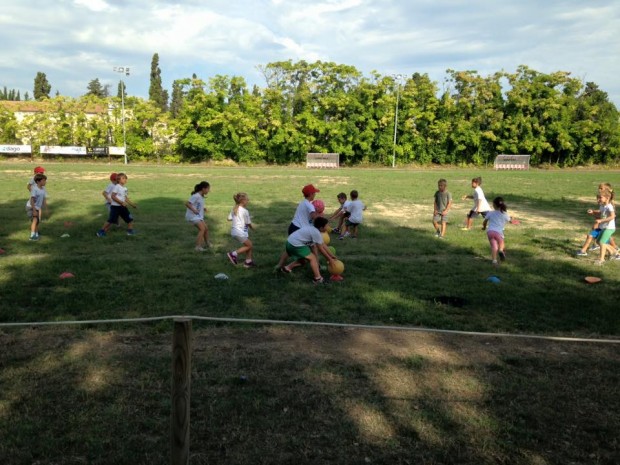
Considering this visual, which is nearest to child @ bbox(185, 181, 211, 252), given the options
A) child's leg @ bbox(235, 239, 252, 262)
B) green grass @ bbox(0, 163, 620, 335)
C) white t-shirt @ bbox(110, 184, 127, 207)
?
green grass @ bbox(0, 163, 620, 335)

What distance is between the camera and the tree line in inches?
1989

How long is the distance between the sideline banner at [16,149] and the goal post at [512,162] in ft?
156

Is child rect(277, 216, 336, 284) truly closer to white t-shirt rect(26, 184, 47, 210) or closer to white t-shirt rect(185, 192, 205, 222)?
white t-shirt rect(185, 192, 205, 222)

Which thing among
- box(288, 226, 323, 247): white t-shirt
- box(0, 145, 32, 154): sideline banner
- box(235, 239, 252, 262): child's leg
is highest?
box(0, 145, 32, 154): sideline banner

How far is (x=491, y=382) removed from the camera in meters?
4.81

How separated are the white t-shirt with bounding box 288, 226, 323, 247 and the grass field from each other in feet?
2.05

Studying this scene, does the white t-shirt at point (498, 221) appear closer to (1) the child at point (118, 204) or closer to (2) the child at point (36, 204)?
(1) the child at point (118, 204)

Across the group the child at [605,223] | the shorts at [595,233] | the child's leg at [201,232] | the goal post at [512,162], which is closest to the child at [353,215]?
the child's leg at [201,232]

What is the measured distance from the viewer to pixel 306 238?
27.0ft

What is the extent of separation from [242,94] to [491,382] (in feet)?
168

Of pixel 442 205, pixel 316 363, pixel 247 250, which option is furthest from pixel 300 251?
pixel 442 205

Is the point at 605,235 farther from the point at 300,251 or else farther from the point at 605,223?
A: the point at 300,251

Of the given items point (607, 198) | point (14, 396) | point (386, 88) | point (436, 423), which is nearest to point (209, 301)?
point (14, 396)

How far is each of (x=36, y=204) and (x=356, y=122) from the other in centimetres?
4350
